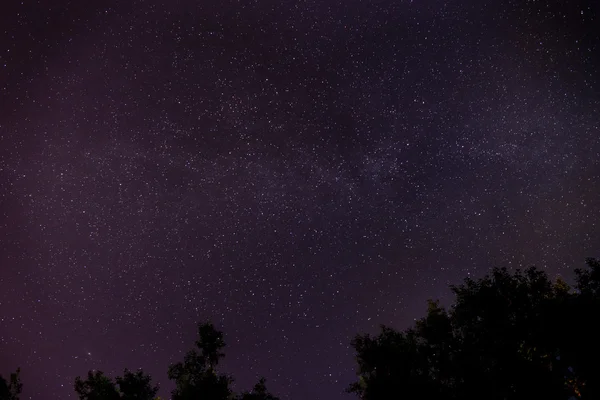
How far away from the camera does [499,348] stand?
18625mm

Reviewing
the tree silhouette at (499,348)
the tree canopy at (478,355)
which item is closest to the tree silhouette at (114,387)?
the tree canopy at (478,355)

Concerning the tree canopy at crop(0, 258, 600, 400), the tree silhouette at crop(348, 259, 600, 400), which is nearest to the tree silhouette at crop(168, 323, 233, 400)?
the tree canopy at crop(0, 258, 600, 400)

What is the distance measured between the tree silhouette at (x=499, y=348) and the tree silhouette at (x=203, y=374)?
653cm

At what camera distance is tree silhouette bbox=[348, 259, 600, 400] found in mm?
17922

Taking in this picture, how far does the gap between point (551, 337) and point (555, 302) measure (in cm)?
153

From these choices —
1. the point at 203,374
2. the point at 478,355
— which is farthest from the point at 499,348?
the point at 203,374

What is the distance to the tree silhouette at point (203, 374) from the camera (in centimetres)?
1919

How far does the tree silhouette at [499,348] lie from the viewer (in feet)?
58.8

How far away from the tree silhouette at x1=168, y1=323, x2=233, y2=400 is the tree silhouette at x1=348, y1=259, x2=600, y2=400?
6.53 m

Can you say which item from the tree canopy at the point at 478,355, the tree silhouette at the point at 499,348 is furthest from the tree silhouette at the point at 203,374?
the tree silhouette at the point at 499,348

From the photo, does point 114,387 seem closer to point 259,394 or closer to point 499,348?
point 259,394

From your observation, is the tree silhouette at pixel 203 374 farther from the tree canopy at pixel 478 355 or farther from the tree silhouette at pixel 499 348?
the tree silhouette at pixel 499 348

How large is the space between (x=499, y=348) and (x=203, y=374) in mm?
13343

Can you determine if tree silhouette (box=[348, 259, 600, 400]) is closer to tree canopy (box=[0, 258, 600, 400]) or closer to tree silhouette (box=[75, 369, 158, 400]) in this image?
tree canopy (box=[0, 258, 600, 400])
